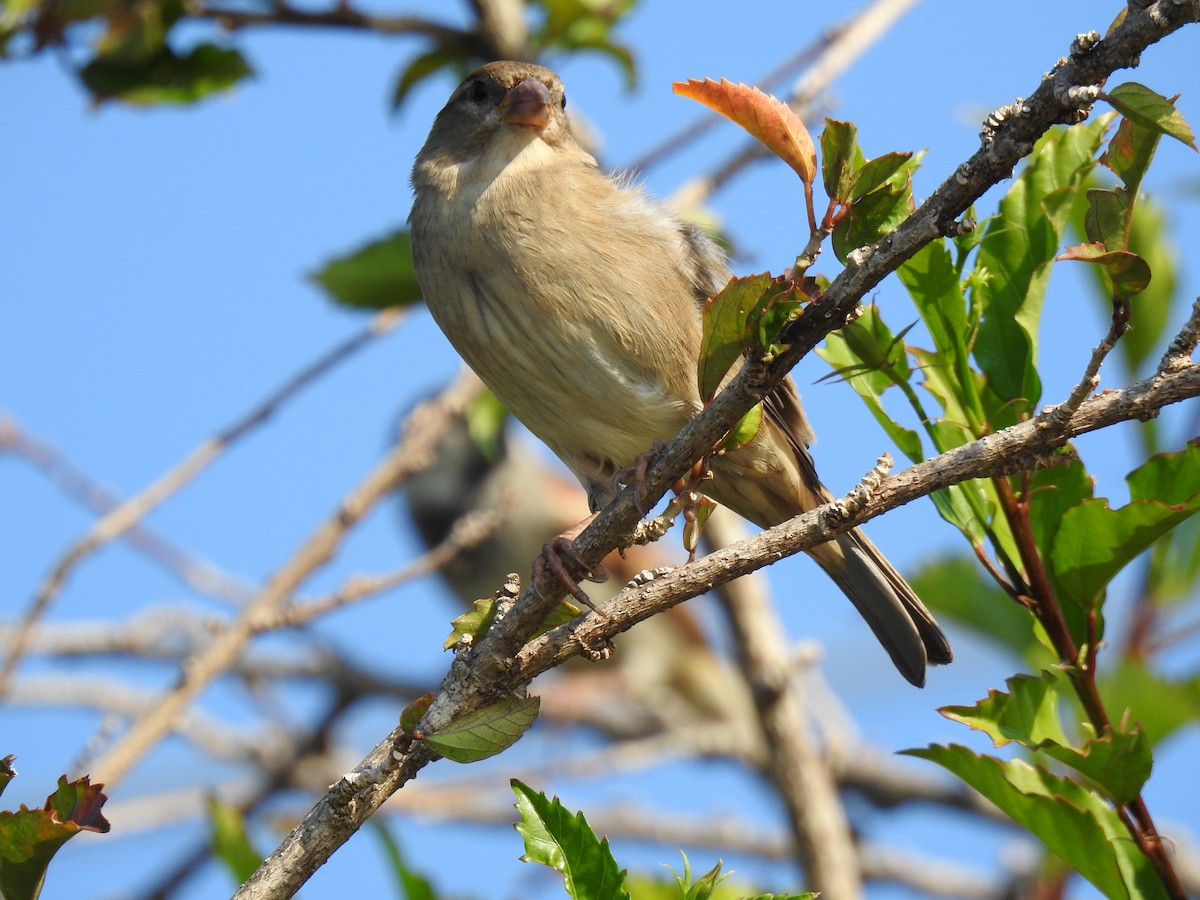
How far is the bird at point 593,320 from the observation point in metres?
3.23

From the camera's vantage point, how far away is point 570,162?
361cm

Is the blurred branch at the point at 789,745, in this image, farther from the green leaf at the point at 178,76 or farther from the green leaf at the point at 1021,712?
the green leaf at the point at 178,76

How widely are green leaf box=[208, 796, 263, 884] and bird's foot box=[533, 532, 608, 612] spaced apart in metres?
0.78

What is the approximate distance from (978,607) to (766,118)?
70.7 inches

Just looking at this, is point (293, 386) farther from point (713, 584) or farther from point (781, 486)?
point (713, 584)

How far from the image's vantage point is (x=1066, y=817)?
1993 mm

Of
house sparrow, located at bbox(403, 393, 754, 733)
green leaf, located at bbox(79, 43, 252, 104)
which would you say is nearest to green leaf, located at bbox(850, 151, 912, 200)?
green leaf, located at bbox(79, 43, 252, 104)

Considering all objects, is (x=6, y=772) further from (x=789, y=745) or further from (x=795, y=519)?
(x=789, y=745)

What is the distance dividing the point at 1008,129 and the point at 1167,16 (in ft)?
0.71

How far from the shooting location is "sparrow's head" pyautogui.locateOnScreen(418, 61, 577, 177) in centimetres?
367

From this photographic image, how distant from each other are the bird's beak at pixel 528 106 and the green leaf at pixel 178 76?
1.49 meters

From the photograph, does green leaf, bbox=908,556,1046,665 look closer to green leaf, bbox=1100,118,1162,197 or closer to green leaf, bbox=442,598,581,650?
green leaf, bbox=442,598,581,650

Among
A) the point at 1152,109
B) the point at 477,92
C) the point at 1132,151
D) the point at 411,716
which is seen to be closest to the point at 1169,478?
the point at 1132,151

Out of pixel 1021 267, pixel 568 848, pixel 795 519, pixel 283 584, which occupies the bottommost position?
pixel 568 848
